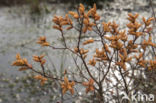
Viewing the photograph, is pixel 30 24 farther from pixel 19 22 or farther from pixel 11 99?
pixel 11 99

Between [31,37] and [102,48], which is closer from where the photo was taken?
[102,48]

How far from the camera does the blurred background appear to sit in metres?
1.24

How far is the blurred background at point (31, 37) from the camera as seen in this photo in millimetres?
1242

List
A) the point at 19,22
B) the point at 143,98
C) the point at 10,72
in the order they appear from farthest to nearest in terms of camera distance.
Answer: the point at 19,22 → the point at 10,72 → the point at 143,98

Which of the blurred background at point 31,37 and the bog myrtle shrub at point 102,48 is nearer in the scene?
the bog myrtle shrub at point 102,48

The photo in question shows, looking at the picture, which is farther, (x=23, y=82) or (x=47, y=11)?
(x=47, y=11)

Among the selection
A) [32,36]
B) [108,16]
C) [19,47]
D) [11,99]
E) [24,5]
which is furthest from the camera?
[24,5]

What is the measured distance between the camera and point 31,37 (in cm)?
250

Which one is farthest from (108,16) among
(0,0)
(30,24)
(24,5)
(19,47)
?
(0,0)

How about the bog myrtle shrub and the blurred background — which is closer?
the bog myrtle shrub

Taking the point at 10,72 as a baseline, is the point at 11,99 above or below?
below

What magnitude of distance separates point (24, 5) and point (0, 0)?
0.97 m

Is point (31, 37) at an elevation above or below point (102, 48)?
above

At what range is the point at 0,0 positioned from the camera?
4906mm
